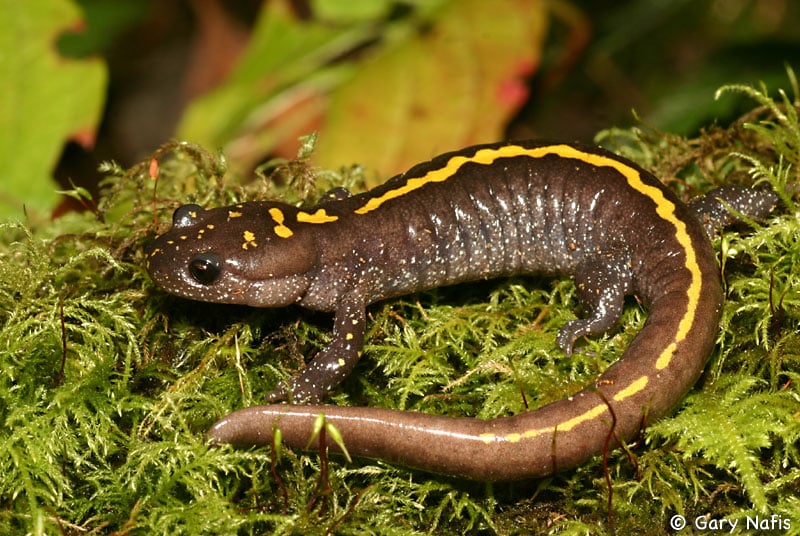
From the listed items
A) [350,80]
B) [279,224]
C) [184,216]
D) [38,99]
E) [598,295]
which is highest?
[38,99]

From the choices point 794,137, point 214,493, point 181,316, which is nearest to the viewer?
point 214,493

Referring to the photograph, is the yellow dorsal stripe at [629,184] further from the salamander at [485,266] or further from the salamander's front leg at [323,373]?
the salamander's front leg at [323,373]

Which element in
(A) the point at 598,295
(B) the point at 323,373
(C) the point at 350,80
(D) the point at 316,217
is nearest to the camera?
(B) the point at 323,373

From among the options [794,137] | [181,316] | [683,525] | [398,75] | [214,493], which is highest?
[398,75]

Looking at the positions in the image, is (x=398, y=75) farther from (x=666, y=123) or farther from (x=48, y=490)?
(x=48, y=490)

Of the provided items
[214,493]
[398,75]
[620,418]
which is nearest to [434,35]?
[398,75]

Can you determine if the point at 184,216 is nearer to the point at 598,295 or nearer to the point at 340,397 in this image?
the point at 340,397

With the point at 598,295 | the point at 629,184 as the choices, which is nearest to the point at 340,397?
the point at 598,295
